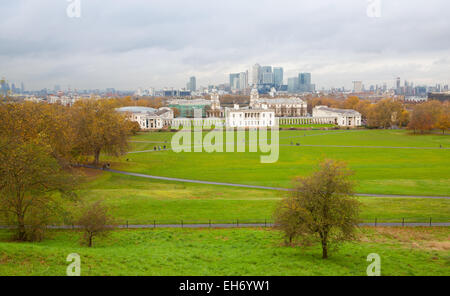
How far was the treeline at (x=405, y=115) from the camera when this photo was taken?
88312 millimetres

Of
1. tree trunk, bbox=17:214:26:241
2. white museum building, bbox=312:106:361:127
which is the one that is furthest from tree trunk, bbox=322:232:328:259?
white museum building, bbox=312:106:361:127

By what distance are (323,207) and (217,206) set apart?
12.1 m

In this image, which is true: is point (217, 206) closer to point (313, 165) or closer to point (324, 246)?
point (324, 246)

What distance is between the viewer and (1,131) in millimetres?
28625

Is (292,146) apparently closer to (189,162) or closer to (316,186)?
(189,162)

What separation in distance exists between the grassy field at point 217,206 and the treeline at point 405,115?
6757 centimetres

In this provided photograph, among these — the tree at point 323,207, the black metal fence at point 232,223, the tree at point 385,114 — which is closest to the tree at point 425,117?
the tree at point 385,114

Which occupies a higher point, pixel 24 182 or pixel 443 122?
pixel 443 122

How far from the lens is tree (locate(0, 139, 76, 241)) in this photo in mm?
19688

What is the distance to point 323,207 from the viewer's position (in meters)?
16.7

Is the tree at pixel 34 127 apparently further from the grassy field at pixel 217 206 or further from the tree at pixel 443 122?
the tree at pixel 443 122

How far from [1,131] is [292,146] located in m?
49.7

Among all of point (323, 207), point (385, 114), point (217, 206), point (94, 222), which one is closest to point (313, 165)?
point (217, 206)

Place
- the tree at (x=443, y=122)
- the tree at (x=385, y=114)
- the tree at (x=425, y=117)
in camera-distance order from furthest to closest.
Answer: the tree at (x=385, y=114), the tree at (x=425, y=117), the tree at (x=443, y=122)
